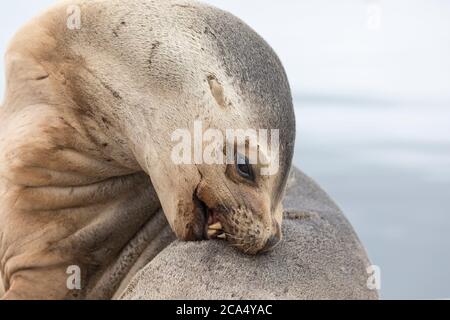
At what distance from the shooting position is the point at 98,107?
523 centimetres

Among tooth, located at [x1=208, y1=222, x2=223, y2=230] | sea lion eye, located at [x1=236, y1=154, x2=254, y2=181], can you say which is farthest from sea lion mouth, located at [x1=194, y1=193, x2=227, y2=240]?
sea lion eye, located at [x1=236, y1=154, x2=254, y2=181]

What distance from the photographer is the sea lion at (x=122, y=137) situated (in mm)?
4699

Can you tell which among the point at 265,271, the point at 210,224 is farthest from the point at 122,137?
the point at 265,271

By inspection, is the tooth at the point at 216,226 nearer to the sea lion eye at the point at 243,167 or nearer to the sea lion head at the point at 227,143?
the sea lion head at the point at 227,143

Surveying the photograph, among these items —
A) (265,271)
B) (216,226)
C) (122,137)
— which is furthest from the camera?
(122,137)

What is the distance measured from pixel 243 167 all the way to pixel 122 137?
839mm

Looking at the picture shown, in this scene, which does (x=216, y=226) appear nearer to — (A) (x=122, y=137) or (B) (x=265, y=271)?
(B) (x=265, y=271)

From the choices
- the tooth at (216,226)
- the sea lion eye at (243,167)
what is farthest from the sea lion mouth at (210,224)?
the sea lion eye at (243,167)

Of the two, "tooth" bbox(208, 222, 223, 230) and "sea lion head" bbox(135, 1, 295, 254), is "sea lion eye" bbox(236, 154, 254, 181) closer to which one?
"sea lion head" bbox(135, 1, 295, 254)

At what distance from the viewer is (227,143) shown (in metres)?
4.63

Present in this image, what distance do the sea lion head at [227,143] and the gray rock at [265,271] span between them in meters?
0.10

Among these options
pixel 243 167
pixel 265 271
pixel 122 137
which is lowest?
pixel 265 271

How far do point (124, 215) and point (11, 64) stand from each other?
1.06 meters
